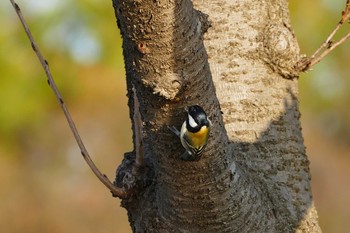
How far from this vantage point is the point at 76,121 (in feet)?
33.3

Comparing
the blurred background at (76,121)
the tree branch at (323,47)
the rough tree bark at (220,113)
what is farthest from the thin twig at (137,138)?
the blurred background at (76,121)

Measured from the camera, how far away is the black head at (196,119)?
4.50 feet

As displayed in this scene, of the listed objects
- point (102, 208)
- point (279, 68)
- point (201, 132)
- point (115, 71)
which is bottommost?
point (201, 132)

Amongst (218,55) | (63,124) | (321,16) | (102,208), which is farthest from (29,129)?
(218,55)

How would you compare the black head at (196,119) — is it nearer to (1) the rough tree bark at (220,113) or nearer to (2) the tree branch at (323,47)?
(1) the rough tree bark at (220,113)

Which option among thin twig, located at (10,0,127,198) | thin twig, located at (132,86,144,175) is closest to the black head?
thin twig, located at (132,86,144,175)

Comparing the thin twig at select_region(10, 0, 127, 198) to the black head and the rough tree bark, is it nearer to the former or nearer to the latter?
the rough tree bark

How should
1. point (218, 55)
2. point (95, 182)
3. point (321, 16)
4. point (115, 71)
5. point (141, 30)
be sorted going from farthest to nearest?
1. point (95, 182)
2. point (321, 16)
3. point (115, 71)
4. point (218, 55)
5. point (141, 30)

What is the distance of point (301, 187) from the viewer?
6.00 feet

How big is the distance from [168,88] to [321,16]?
870 centimetres

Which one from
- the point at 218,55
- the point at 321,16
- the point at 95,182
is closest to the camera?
the point at 218,55

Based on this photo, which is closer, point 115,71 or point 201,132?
point 201,132

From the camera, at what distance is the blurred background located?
8461 mm

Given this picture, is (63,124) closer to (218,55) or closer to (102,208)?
(102,208)
